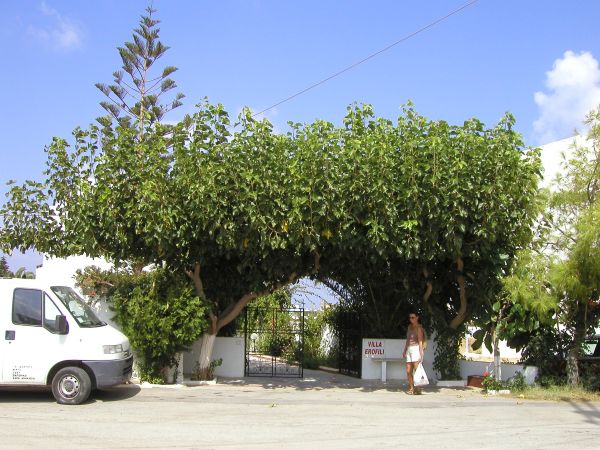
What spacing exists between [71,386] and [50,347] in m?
0.76

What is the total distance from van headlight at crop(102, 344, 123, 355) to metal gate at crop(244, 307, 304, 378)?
19.2 feet

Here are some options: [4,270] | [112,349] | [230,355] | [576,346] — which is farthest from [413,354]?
[4,270]

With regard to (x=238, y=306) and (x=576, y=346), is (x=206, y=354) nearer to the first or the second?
(x=238, y=306)

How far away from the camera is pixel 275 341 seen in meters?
18.9

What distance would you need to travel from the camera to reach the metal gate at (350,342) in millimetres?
16547

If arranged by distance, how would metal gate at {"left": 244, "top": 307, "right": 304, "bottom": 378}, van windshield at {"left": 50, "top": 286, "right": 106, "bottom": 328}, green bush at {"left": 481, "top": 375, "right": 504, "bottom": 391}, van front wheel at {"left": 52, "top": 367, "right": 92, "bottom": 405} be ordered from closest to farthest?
van front wheel at {"left": 52, "top": 367, "right": 92, "bottom": 405}, van windshield at {"left": 50, "top": 286, "right": 106, "bottom": 328}, green bush at {"left": 481, "top": 375, "right": 504, "bottom": 391}, metal gate at {"left": 244, "top": 307, "right": 304, "bottom": 378}

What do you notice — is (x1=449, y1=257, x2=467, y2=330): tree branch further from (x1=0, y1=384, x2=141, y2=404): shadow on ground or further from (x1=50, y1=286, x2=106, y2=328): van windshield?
(x1=50, y1=286, x2=106, y2=328): van windshield

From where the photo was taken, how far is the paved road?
29.0 feet

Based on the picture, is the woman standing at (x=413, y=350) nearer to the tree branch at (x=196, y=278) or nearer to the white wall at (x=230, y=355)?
the white wall at (x=230, y=355)

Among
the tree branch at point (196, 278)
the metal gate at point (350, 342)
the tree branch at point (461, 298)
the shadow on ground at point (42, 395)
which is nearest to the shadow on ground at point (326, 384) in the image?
the metal gate at point (350, 342)

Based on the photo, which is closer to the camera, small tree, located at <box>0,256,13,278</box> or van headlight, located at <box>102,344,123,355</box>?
van headlight, located at <box>102,344,123,355</box>

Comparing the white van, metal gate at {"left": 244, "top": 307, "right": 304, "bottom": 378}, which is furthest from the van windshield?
metal gate at {"left": 244, "top": 307, "right": 304, "bottom": 378}

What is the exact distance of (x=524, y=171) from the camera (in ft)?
41.3

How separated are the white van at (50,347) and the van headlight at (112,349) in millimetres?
17
